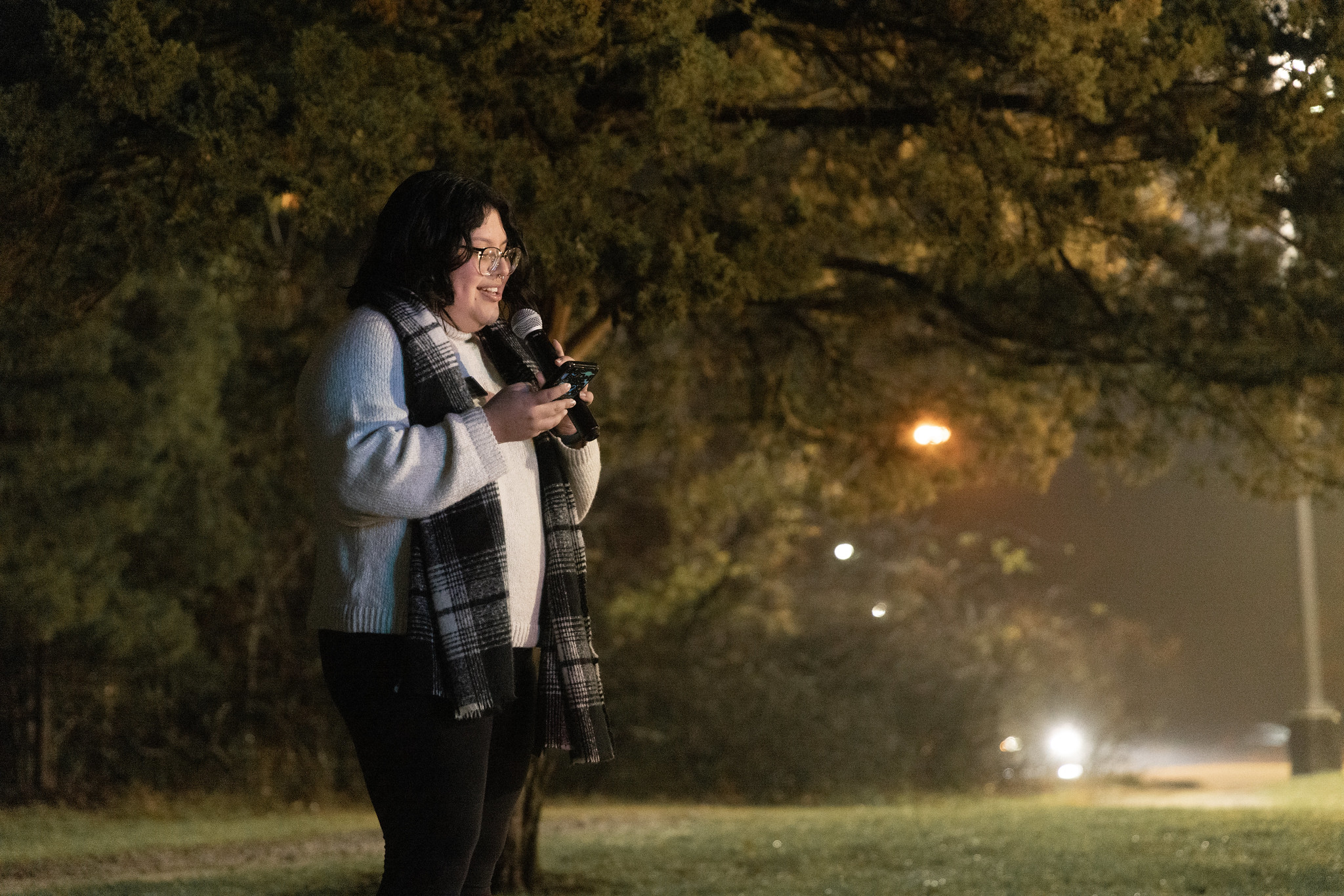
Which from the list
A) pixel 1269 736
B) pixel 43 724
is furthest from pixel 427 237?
pixel 1269 736

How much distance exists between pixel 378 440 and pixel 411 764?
487 mm

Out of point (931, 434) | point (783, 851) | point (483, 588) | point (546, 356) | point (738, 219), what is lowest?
point (783, 851)

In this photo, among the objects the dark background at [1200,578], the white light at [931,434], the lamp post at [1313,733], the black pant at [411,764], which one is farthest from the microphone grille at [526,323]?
the dark background at [1200,578]

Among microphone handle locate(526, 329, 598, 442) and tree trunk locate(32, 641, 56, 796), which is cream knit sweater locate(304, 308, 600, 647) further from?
tree trunk locate(32, 641, 56, 796)

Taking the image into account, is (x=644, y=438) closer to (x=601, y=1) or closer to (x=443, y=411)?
(x=601, y=1)

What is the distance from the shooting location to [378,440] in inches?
91.8

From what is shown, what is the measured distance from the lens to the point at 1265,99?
19.1ft

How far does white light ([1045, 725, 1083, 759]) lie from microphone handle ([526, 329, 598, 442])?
13450mm

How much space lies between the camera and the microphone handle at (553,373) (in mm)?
2627

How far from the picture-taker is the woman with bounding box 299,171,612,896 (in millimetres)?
2330

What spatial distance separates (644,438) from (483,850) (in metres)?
6.47

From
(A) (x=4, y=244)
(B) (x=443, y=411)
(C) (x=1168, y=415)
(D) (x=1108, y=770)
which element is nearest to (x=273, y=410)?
(A) (x=4, y=244)

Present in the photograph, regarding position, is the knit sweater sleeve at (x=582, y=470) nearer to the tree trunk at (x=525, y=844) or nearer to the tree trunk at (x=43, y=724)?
the tree trunk at (x=525, y=844)

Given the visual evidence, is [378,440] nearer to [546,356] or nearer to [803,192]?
[546,356]
